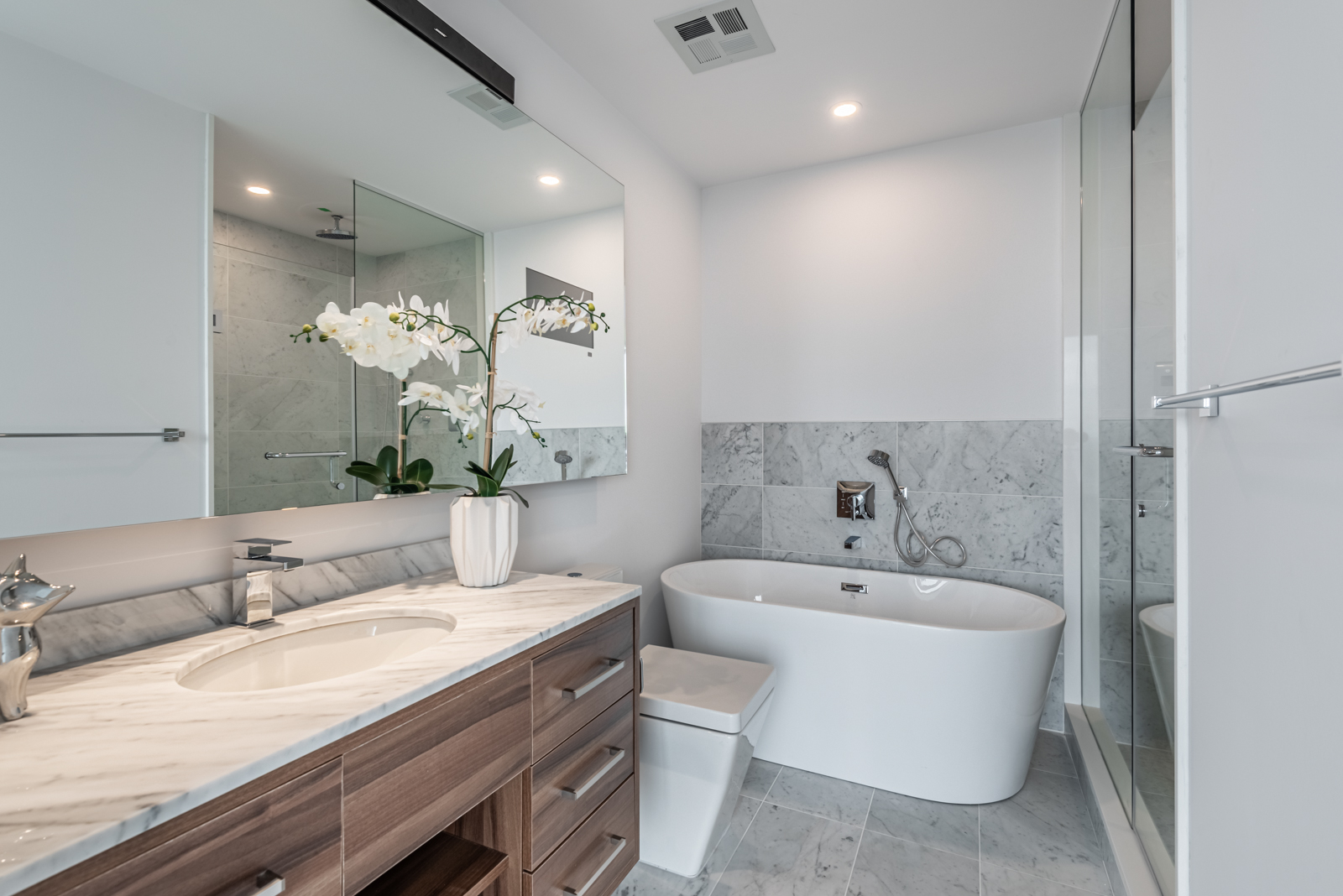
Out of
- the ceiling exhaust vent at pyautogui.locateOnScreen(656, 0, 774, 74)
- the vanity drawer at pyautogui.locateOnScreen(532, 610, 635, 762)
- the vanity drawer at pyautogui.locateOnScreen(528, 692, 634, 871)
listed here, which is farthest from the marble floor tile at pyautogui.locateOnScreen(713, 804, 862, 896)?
the ceiling exhaust vent at pyautogui.locateOnScreen(656, 0, 774, 74)

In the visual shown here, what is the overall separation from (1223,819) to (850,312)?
239cm

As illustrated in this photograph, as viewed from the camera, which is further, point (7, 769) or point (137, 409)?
point (137, 409)

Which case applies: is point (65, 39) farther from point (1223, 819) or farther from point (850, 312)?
point (850, 312)

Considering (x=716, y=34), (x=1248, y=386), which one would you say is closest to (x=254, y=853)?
(x=1248, y=386)

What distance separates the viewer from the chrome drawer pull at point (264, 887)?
0.67 m

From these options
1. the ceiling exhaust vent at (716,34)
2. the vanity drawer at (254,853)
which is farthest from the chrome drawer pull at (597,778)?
the ceiling exhaust vent at (716,34)

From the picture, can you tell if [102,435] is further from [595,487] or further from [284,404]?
[595,487]

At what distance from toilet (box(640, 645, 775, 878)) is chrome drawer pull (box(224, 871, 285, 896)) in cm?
112

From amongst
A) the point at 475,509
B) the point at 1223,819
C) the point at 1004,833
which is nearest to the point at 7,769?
the point at 475,509

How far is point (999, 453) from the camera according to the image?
8.75ft

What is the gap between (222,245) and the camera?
1.12 metres

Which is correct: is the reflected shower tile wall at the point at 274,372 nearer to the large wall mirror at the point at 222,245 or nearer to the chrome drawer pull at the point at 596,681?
the large wall mirror at the point at 222,245

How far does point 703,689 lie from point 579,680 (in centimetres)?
65

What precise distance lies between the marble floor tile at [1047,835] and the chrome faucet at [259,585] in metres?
2.02
